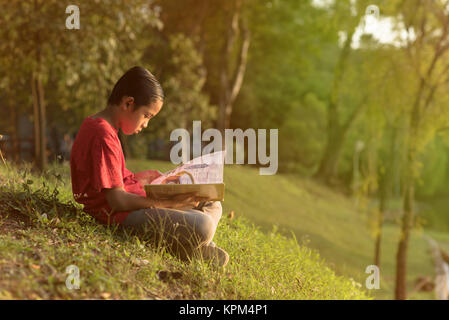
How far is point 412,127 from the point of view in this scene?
424 inches

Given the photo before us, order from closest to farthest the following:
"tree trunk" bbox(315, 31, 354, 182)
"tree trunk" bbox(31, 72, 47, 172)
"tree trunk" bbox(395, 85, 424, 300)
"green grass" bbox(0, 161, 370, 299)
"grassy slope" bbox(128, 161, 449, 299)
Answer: "green grass" bbox(0, 161, 370, 299), "tree trunk" bbox(31, 72, 47, 172), "tree trunk" bbox(395, 85, 424, 300), "grassy slope" bbox(128, 161, 449, 299), "tree trunk" bbox(315, 31, 354, 182)

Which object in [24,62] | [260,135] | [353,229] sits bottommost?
[353,229]

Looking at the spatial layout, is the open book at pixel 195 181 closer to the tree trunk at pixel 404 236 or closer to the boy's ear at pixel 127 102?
the boy's ear at pixel 127 102

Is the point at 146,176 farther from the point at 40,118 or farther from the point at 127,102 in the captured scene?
the point at 40,118

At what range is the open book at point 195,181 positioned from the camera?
3.85m

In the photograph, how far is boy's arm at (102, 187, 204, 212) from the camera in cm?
395

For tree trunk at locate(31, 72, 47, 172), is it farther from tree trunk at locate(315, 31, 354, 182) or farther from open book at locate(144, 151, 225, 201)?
tree trunk at locate(315, 31, 354, 182)

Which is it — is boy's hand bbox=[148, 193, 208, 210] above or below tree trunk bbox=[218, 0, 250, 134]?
below

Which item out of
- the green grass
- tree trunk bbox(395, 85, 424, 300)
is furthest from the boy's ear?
tree trunk bbox(395, 85, 424, 300)

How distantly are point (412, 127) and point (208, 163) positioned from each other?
25.7ft

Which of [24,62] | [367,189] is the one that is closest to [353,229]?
[367,189]

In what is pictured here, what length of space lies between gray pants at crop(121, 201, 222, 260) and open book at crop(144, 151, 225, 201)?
25 centimetres

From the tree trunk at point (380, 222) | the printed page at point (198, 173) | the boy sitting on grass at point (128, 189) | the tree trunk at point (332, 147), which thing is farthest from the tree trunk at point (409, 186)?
the tree trunk at point (332, 147)
